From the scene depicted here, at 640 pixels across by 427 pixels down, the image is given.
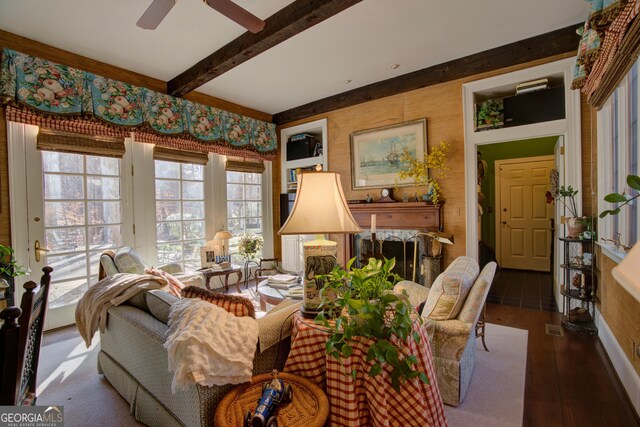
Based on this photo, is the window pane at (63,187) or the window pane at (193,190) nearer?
the window pane at (63,187)

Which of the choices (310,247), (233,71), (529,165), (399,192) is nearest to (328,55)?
(233,71)

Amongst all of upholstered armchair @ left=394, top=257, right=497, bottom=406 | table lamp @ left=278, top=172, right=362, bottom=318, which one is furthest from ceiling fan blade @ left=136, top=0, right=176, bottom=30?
upholstered armchair @ left=394, top=257, right=497, bottom=406

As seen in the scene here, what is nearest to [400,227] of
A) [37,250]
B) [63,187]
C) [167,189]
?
[167,189]

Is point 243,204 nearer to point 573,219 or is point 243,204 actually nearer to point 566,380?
point 573,219

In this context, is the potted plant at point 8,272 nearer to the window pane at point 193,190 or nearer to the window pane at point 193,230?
the window pane at point 193,230

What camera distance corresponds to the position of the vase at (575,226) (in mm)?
2791

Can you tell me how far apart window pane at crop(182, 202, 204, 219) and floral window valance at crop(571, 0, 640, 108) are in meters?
4.43

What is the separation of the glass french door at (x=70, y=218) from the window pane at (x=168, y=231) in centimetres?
46

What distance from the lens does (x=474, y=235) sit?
11.6ft

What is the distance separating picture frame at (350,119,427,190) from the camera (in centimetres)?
393

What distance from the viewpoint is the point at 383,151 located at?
13.9 ft

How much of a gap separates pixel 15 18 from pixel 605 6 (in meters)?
4.47

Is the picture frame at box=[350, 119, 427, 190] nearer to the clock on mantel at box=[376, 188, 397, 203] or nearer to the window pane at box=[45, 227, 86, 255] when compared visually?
the clock on mantel at box=[376, 188, 397, 203]

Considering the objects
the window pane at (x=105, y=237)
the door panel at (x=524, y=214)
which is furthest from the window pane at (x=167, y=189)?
the door panel at (x=524, y=214)
